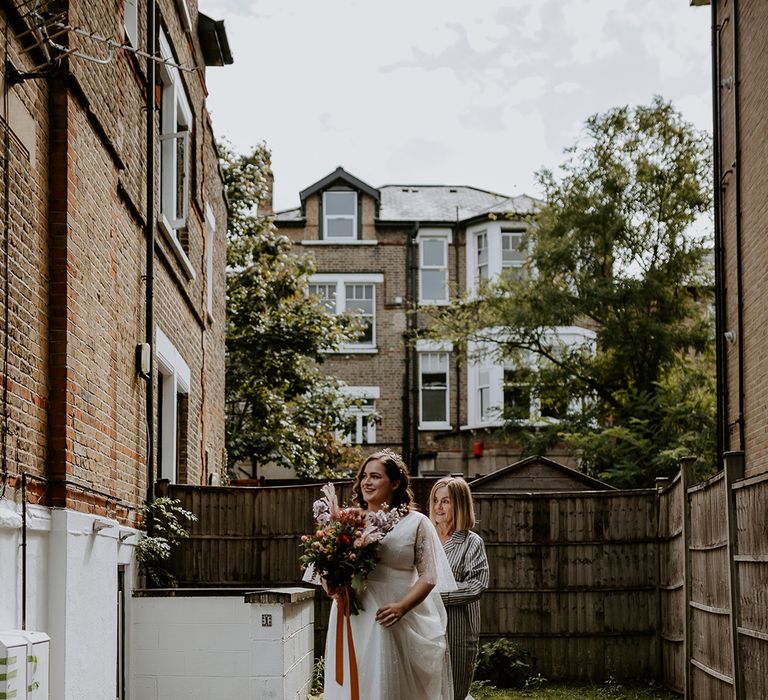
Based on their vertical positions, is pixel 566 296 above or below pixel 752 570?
above

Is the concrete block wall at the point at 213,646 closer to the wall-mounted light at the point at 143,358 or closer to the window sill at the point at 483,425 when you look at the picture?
the wall-mounted light at the point at 143,358

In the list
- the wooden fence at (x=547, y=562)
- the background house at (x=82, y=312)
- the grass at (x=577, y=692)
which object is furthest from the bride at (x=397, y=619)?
the wooden fence at (x=547, y=562)

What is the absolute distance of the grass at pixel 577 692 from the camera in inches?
487

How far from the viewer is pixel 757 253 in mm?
13305

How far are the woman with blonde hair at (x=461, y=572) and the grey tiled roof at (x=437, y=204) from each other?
75.0ft

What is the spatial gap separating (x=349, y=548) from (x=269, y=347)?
20.0 metres

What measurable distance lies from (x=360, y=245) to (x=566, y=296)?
355 inches

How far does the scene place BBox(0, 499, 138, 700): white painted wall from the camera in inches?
262

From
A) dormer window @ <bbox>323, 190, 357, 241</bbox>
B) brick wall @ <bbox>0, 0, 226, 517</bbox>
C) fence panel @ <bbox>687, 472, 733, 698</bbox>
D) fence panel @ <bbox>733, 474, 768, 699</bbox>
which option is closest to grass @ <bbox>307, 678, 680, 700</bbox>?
fence panel @ <bbox>687, 472, 733, 698</bbox>

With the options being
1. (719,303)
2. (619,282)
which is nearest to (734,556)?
(719,303)

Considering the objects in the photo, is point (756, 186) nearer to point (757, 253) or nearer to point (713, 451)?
point (757, 253)

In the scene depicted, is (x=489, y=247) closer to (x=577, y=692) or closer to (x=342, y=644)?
(x=577, y=692)

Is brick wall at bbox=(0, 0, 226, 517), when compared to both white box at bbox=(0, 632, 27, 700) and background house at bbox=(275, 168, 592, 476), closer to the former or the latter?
white box at bbox=(0, 632, 27, 700)

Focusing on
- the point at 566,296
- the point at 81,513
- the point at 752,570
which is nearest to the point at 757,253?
the point at 752,570
